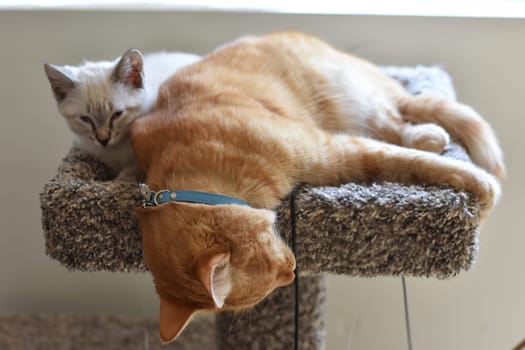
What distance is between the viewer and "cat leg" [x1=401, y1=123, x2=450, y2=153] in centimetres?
150

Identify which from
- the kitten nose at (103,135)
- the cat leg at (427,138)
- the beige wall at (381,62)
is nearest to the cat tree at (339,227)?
the kitten nose at (103,135)

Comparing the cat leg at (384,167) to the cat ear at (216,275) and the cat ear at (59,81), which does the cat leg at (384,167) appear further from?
the cat ear at (59,81)

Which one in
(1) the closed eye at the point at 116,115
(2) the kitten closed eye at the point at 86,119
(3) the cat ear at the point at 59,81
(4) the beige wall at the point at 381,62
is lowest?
(4) the beige wall at the point at 381,62

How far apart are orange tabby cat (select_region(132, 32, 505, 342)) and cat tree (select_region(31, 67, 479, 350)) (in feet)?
0.21

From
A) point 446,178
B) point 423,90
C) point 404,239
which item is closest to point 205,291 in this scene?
point 404,239

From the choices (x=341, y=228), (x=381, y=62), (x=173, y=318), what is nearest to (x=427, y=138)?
(x=341, y=228)

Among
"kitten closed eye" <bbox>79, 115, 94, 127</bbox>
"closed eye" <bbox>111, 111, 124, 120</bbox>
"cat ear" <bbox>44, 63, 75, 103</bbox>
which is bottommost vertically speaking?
"kitten closed eye" <bbox>79, 115, 94, 127</bbox>

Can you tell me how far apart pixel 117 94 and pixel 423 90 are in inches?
31.5

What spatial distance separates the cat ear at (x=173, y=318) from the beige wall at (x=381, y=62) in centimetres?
86

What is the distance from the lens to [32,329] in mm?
2100

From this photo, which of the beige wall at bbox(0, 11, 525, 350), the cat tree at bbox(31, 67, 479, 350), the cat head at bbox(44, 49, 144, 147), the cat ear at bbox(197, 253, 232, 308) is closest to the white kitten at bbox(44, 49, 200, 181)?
the cat head at bbox(44, 49, 144, 147)

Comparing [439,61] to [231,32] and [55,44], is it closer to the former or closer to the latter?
[231,32]

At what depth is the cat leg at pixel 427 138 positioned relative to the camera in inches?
58.9

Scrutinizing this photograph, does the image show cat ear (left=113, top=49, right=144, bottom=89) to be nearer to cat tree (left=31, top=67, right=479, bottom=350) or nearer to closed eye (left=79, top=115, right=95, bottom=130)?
closed eye (left=79, top=115, right=95, bottom=130)
